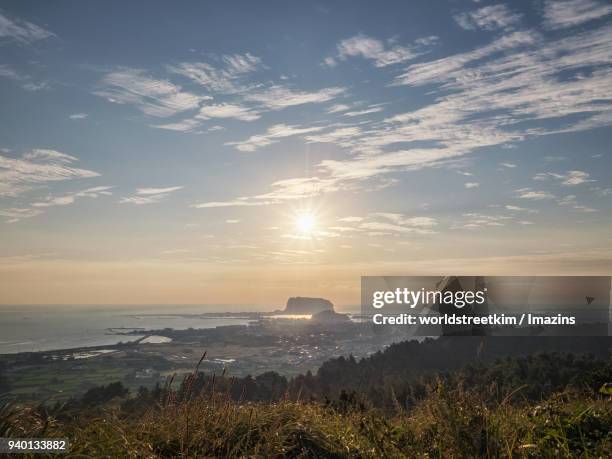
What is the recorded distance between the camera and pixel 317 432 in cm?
570

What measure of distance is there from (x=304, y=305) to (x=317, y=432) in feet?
417

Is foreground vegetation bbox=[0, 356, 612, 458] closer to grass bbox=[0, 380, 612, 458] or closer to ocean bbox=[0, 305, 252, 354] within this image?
grass bbox=[0, 380, 612, 458]

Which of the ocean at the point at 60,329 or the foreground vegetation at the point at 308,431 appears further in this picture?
the ocean at the point at 60,329

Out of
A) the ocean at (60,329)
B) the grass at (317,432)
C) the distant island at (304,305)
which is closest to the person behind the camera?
the grass at (317,432)

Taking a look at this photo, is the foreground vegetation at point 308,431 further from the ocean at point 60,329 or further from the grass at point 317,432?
the ocean at point 60,329

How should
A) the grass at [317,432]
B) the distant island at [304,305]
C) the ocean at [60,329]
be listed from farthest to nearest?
the distant island at [304,305]
the ocean at [60,329]
the grass at [317,432]

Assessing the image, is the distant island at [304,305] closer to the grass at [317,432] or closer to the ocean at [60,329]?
the ocean at [60,329]

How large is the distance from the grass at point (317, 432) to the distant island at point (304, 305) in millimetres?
123372

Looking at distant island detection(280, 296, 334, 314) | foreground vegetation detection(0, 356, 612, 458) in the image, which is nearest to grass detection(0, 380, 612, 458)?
foreground vegetation detection(0, 356, 612, 458)

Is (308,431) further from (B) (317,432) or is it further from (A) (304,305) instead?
(A) (304,305)

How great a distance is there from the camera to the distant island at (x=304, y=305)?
129375 millimetres

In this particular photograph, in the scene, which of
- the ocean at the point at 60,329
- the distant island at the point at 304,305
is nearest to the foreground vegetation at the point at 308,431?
the ocean at the point at 60,329

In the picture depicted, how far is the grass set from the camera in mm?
4961

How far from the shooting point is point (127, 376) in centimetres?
2114
